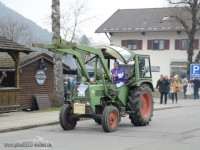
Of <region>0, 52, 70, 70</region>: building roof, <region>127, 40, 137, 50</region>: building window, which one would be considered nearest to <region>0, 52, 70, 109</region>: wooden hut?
<region>0, 52, 70, 70</region>: building roof

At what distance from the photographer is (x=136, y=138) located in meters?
12.3

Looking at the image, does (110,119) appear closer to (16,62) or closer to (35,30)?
(16,62)

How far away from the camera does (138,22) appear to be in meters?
56.6

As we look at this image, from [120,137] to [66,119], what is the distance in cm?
230

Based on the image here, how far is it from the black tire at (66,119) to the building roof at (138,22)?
39069 millimetres

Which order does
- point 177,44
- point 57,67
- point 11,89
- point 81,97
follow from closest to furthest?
1. point 81,97
2. point 11,89
3. point 57,67
4. point 177,44

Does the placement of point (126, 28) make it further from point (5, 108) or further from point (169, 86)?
point (5, 108)

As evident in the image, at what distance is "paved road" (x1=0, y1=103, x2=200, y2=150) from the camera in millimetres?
11086

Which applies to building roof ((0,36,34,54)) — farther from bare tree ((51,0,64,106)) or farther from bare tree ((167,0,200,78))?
bare tree ((167,0,200,78))

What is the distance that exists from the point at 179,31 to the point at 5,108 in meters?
37.1

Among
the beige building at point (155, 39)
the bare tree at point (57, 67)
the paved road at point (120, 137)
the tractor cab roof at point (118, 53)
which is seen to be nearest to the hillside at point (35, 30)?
the beige building at point (155, 39)

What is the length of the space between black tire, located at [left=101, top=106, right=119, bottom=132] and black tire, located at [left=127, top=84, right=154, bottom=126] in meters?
0.98

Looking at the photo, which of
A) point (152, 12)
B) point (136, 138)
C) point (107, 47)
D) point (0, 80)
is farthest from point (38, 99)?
point (152, 12)

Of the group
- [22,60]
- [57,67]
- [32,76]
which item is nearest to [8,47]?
[22,60]
